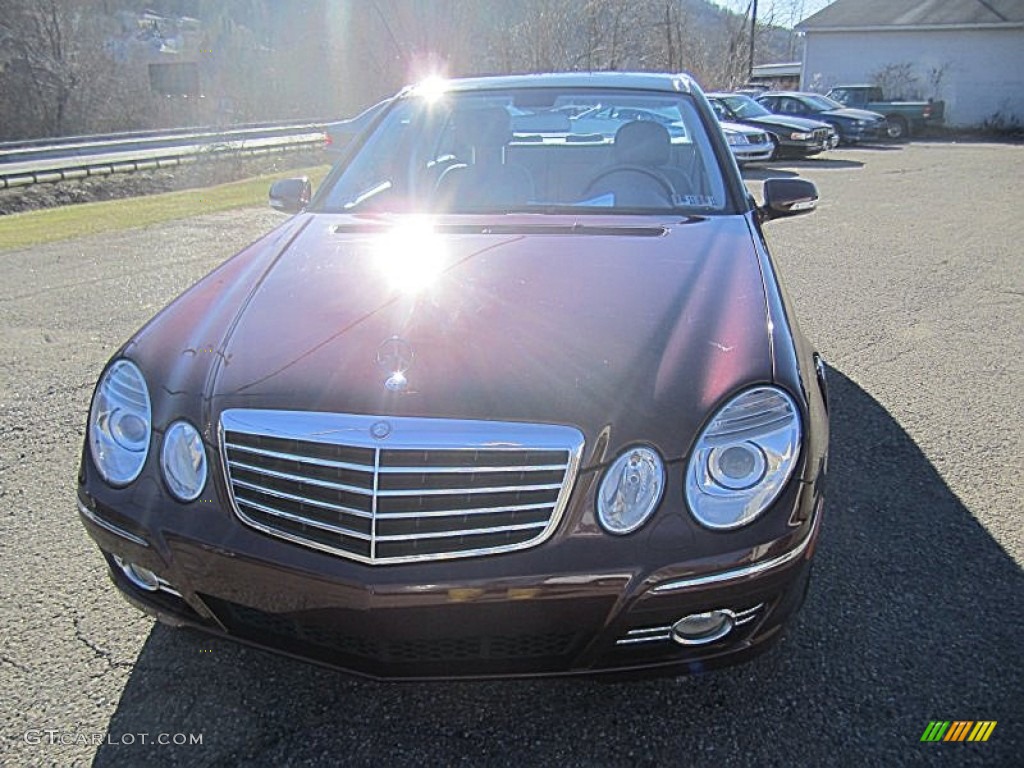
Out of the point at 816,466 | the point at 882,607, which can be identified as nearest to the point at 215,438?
the point at 816,466

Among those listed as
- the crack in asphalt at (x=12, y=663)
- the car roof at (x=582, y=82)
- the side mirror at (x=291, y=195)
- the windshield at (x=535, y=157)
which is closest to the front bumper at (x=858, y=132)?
the car roof at (x=582, y=82)

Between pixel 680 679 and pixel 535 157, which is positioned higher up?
pixel 535 157

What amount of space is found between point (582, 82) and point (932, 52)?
32955mm

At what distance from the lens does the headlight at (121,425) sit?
1.97m

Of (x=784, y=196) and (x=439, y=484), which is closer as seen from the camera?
(x=439, y=484)

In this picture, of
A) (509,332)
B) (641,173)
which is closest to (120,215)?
(641,173)

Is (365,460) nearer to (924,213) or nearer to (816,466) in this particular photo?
(816,466)

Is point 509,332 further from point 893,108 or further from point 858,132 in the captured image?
point 893,108

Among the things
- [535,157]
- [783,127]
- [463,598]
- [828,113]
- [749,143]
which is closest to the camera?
[463,598]

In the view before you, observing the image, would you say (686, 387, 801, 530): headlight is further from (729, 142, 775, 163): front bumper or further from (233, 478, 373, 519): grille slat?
(729, 142, 775, 163): front bumper

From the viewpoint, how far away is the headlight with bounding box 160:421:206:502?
189 cm

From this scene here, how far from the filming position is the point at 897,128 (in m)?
26.2

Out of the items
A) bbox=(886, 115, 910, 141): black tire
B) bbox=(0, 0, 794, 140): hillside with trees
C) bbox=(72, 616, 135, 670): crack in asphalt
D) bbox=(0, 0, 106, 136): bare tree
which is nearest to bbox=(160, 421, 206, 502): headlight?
bbox=(72, 616, 135, 670): crack in asphalt

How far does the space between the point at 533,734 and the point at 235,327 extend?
52.5 inches
